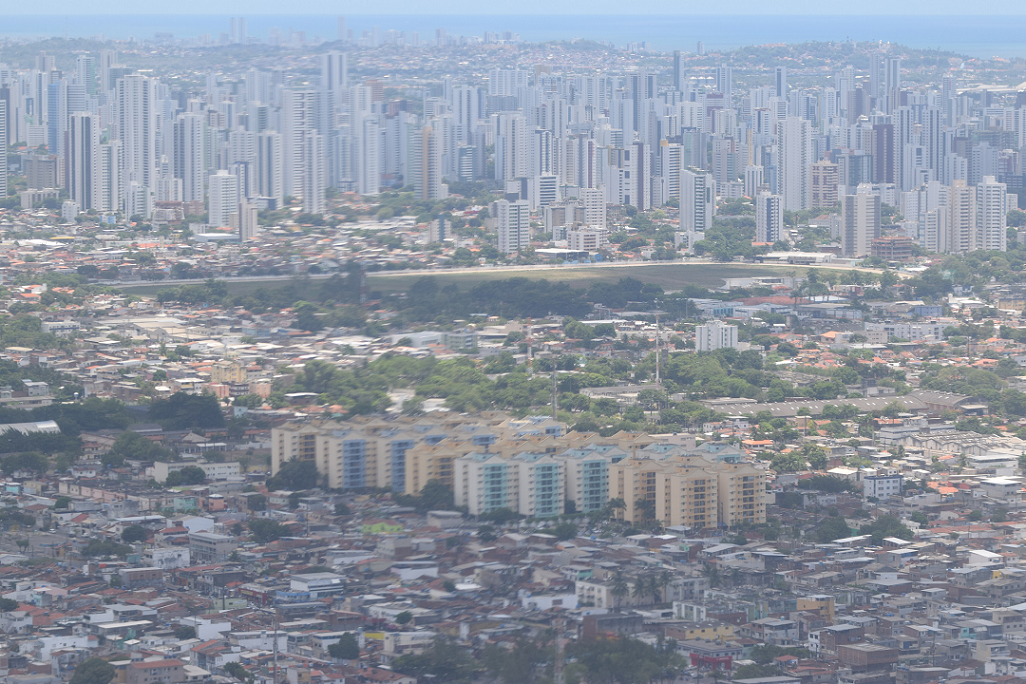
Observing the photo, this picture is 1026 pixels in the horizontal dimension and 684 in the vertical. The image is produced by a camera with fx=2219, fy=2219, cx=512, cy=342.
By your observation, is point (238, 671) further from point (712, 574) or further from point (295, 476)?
point (295, 476)

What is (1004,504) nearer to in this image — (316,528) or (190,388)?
(316,528)

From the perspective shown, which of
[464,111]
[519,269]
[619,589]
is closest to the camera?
[619,589]

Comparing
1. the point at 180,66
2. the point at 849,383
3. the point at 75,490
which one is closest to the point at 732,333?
the point at 849,383

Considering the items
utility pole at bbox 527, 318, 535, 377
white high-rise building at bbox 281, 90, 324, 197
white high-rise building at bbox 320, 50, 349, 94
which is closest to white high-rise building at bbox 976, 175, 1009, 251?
white high-rise building at bbox 281, 90, 324, 197

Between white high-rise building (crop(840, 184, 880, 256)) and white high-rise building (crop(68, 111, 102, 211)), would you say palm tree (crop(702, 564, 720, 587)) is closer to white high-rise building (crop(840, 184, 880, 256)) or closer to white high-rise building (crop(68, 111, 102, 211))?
white high-rise building (crop(840, 184, 880, 256))

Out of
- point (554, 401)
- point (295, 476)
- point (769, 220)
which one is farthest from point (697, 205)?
point (295, 476)
